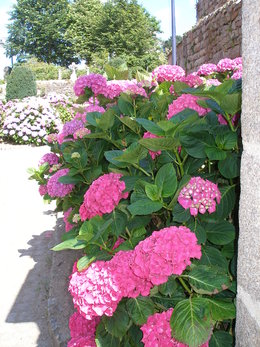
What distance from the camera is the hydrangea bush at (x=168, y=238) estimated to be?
1228 mm

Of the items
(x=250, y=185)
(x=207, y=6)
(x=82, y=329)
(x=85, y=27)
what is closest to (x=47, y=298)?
(x=82, y=329)

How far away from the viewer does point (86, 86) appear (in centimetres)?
262

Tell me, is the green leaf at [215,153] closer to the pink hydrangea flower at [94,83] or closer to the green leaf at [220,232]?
the green leaf at [220,232]

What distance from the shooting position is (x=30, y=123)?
1170cm

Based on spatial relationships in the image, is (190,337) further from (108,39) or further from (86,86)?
(108,39)

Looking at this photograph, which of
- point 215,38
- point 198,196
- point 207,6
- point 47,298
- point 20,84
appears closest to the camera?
point 198,196

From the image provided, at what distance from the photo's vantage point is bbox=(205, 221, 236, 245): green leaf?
1.41 meters

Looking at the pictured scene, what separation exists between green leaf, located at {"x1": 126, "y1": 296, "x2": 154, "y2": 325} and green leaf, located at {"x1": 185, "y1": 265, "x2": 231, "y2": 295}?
0.17m

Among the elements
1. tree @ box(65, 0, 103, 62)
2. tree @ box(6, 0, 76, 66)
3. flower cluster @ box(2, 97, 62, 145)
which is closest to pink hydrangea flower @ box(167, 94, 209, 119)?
flower cluster @ box(2, 97, 62, 145)

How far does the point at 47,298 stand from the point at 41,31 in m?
54.3

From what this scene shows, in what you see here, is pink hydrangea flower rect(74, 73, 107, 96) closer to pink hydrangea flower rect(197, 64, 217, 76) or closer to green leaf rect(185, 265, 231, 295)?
pink hydrangea flower rect(197, 64, 217, 76)

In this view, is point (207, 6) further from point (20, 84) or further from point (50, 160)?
point (50, 160)

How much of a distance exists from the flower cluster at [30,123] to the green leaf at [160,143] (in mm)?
10312

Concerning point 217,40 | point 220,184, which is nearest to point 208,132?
point 220,184
